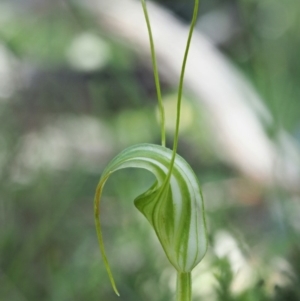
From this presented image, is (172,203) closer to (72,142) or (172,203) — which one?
(172,203)

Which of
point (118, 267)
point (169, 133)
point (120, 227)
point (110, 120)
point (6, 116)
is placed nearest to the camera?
point (118, 267)

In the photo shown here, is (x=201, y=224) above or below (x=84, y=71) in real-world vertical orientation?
above

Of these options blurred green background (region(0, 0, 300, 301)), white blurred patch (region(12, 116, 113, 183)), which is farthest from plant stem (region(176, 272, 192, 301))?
white blurred patch (region(12, 116, 113, 183))

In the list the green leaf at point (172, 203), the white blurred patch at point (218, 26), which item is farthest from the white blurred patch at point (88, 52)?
the green leaf at point (172, 203)

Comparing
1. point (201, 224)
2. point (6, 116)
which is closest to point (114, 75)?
point (6, 116)

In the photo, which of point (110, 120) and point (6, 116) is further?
point (110, 120)

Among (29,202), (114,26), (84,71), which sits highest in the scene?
(114,26)

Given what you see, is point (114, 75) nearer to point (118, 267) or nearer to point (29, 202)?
point (29, 202)

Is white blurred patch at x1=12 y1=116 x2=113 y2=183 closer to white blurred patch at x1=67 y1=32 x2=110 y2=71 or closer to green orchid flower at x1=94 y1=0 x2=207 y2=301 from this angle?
white blurred patch at x1=67 y1=32 x2=110 y2=71
